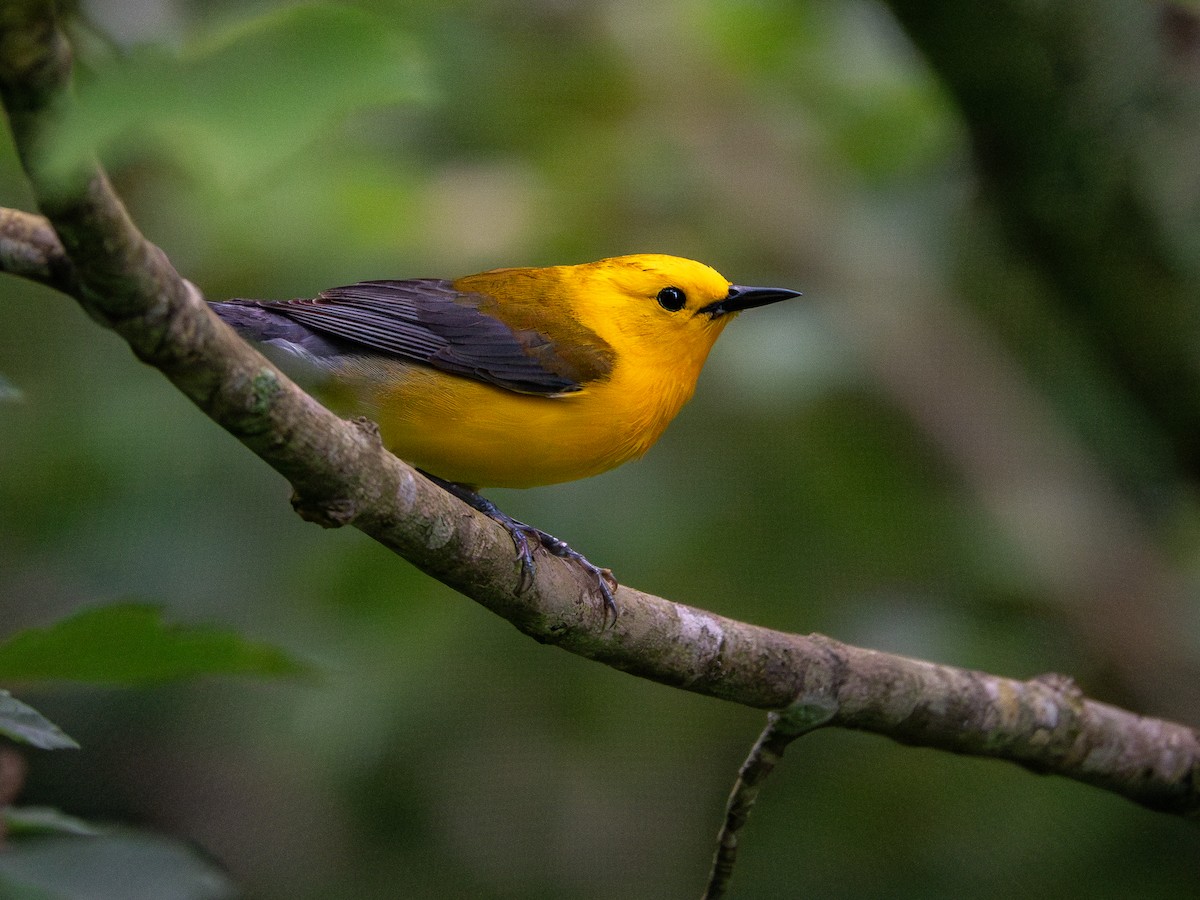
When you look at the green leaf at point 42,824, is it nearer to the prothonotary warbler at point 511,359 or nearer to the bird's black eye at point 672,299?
the prothonotary warbler at point 511,359

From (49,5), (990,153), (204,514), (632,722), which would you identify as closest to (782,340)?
(990,153)

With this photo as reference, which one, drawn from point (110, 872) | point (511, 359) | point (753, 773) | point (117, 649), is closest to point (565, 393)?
point (511, 359)

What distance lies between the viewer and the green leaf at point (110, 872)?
5.07ft

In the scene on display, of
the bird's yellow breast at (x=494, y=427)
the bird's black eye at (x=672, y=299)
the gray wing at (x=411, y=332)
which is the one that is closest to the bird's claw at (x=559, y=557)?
the bird's yellow breast at (x=494, y=427)

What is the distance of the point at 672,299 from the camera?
4.85 meters

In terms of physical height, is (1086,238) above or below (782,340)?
above

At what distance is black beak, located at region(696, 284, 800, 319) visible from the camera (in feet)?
15.2

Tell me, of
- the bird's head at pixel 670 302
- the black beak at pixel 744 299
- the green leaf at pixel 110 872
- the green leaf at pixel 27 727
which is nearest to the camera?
the green leaf at pixel 110 872

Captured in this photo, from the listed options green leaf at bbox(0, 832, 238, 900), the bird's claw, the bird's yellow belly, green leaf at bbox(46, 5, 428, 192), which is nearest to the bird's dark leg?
the bird's claw

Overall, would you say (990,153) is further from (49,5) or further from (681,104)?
(49,5)

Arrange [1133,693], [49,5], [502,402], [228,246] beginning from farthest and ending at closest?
[1133,693] < [228,246] < [502,402] < [49,5]

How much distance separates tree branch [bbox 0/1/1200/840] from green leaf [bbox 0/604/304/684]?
13.7 inches

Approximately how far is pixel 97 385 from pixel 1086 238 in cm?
415

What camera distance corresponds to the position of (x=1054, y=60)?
438cm
